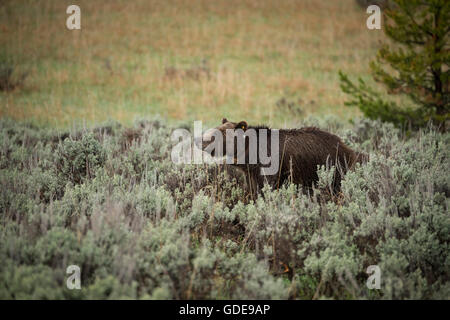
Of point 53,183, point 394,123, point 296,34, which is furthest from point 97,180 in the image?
point 296,34

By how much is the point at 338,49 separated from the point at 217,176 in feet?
58.1

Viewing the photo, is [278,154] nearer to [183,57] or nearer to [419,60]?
[419,60]

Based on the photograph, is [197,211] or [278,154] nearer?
[197,211]

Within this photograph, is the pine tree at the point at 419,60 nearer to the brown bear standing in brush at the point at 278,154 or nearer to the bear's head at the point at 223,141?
the brown bear standing in brush at the point at 278,154

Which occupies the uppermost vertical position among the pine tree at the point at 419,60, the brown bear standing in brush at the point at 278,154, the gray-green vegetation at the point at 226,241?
the pine tree at the point at 419,60

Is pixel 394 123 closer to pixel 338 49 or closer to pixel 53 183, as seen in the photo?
pixel 53 183

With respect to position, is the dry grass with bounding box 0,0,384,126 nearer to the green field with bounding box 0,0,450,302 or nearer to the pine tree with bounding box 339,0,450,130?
the green field with bounding box 0,0,450,302

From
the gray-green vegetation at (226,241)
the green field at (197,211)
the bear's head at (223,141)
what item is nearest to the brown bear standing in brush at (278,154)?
the bear's head at (223,141)

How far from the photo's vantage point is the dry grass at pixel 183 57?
14672 mm

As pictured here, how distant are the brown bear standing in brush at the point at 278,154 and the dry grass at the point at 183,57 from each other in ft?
14.7

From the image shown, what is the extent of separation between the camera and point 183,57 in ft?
66.2

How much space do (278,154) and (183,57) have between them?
15.2m

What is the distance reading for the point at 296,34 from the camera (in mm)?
23875

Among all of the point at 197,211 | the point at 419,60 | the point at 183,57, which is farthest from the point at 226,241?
the point at 183,57
